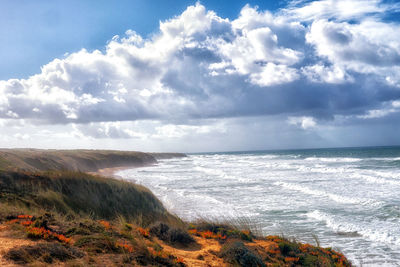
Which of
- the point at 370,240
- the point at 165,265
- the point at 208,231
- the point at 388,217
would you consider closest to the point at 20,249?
the point at 165,265

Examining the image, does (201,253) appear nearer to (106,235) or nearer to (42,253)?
(106,235)

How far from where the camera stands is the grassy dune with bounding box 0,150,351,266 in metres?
6.48

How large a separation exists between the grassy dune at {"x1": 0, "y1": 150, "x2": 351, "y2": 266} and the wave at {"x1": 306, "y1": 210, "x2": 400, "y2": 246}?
378 cm

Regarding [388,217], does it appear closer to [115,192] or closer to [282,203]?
[282,203]

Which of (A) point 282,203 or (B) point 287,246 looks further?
(A) point 282,203

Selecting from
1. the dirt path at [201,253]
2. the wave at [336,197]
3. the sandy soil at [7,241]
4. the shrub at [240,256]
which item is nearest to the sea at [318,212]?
the wave at [336,197]

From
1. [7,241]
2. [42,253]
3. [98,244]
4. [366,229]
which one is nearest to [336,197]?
[366,229]

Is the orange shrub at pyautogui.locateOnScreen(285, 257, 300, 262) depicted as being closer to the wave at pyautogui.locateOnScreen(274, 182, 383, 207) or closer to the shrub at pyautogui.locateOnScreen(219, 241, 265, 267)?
the shrub at pyautogui.locateOnScreen(219, 241, 265, 267)

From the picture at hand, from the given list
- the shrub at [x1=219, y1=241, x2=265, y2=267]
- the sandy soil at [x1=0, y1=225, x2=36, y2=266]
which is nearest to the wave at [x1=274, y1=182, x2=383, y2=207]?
the shrub at [x1=219, y1=241, x2=265, y2=267]

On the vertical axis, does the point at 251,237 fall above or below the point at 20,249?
below

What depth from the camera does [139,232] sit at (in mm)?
8961

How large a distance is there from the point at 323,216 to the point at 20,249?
1354 cm

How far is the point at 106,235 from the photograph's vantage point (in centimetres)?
768

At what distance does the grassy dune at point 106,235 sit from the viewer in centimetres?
648
